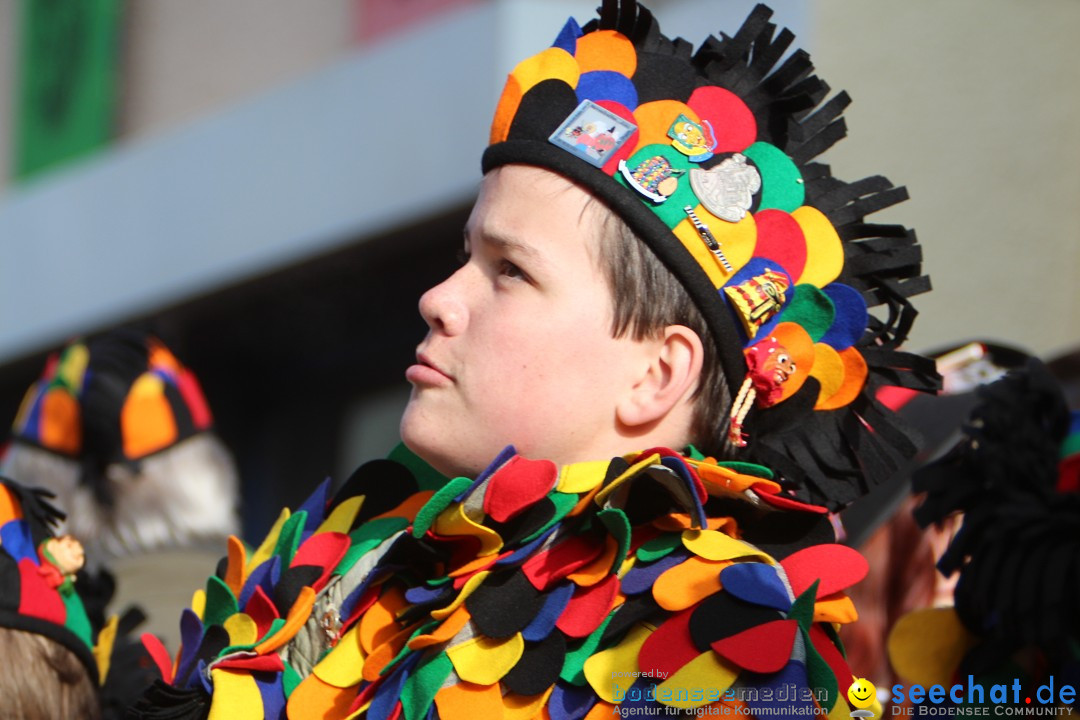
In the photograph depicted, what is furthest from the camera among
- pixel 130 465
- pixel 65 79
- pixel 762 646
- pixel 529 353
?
pixel 65 79

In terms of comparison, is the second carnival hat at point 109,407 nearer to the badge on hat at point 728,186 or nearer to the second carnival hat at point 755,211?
the second carnival hat at point 755,211

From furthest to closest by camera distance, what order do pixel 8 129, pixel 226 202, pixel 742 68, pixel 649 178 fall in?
pixel 8 129, pixel 226 202, pixel 742 68, pixel 649 178

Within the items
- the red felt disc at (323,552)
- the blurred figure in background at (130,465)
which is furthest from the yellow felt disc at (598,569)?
the blurred figure in background at (130,465)

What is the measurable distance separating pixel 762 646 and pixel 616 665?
15 cm

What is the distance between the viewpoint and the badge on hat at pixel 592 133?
1840mm

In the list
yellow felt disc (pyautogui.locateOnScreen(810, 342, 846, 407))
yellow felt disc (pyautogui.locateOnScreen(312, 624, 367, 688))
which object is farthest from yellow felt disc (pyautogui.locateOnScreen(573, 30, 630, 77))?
yellow felt disc (pyautogui.locateOnScreen(312, 624, 367, 688))

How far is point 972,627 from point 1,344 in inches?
248

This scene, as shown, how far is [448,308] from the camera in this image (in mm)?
1840

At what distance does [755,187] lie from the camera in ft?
6.24

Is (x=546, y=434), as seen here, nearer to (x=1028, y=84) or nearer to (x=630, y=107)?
(x=630, y=107)

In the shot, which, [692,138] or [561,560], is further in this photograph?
[692,138]

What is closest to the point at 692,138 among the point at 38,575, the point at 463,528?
the point at 463,528

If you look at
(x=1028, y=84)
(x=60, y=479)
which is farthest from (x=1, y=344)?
(x=1028, y=84)

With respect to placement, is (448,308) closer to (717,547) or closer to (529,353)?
(529,353)
